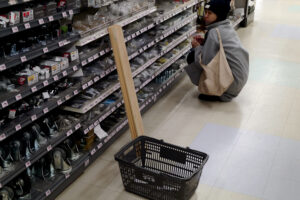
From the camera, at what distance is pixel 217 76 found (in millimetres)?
4633

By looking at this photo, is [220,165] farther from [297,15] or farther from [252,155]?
[297,15]

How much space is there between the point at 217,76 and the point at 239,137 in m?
0.93

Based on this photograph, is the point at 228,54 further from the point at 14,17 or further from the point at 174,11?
the point at 14,17

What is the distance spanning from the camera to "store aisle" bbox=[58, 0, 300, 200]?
330cm

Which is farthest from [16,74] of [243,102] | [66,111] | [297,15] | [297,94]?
[297,15]

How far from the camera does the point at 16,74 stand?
2861 millimetres

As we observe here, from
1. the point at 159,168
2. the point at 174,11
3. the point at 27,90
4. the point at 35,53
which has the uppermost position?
the point at 35,53

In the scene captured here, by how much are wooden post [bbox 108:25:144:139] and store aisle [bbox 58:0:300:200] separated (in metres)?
0.45

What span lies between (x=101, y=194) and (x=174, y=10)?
9.37ft

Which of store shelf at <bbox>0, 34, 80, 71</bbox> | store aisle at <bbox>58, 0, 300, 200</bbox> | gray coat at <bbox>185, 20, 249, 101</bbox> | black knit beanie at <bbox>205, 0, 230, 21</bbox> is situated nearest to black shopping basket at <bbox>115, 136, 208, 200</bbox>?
store aisle at <bbox>58, 0, 300, 200</bbox>

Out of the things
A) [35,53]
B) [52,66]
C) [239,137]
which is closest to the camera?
[35,53]

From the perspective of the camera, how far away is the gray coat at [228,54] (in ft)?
15.0

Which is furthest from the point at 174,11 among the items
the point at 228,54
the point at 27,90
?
the point at 27,90

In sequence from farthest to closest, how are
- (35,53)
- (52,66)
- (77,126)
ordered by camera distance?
(77,126)
(52,66)
(35,53)
